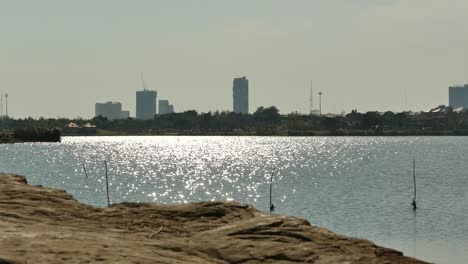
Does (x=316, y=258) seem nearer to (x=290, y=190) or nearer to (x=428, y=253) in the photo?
(x=428, y=253)

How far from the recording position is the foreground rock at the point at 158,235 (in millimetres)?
13812

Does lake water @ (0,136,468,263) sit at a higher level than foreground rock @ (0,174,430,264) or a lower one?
lower

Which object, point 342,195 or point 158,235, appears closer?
point 158,235

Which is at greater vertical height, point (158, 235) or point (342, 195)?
point (158, 235)

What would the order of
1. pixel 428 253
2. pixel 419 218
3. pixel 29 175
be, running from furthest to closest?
pixel 29 175 → pixel 419 218 → pixel 428 253

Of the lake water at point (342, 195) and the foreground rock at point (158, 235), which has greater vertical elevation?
the foreground rock at point (158, 235)

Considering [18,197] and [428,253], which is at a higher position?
[18,197]

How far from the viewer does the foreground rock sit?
13812 millimetres

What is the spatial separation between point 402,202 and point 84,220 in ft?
250

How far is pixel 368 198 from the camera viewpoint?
95.1m

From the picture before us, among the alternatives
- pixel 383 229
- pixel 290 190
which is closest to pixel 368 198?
pixel 290 190

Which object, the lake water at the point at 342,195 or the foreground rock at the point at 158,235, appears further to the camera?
the lake water at the point at 342,195

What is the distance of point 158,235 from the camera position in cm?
1736

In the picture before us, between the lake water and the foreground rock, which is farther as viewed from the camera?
the lake water
